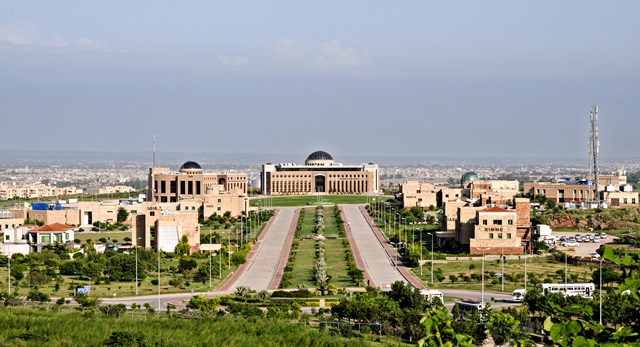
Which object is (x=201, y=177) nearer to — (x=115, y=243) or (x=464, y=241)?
(x=115, y=243)

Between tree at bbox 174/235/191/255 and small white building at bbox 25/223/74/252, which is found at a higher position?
small white building at bbox 25/223/74/252

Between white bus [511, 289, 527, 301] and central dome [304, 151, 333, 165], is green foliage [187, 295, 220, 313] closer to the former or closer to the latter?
white bus [511, 289, 527, 301]

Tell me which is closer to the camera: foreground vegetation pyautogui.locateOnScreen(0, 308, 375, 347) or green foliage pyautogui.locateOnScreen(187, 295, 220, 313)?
foreground vegetation pyautogui.locateOnScreen(0, 308, 375, 347)

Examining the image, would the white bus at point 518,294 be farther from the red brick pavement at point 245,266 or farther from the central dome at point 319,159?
the central dome at point 319,159

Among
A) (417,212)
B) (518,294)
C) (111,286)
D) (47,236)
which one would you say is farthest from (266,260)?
(417,212)

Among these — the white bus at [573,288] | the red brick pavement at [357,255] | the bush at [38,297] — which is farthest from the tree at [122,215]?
the white bus at [573,288]

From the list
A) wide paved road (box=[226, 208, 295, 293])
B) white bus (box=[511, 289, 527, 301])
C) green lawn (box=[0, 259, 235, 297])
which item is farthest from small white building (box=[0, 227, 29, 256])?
white bus (box=[511, 289, 527, 301])

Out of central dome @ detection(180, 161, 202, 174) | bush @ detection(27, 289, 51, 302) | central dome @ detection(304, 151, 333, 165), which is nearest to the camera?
bush @ detection(27, 289, 51, 302)

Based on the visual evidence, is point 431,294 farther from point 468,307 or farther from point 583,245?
point 583,245
